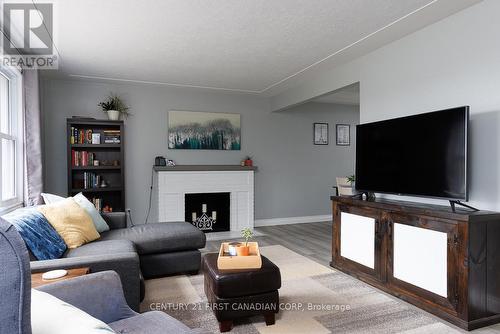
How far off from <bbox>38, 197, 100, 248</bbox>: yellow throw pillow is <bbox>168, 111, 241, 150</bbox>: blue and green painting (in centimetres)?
272

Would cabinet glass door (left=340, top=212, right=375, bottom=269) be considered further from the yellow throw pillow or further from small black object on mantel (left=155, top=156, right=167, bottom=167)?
small black object on mantel (left=155, top=156, right=167, bottom=167)

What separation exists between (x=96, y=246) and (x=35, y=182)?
4.85 ft

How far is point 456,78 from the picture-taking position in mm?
2723

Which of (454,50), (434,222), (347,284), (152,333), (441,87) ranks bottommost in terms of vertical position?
(347,284)

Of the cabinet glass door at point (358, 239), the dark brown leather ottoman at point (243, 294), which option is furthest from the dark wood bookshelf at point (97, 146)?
the cabinet glass door at point (358, 239)

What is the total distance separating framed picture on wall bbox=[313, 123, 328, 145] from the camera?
6.52 m

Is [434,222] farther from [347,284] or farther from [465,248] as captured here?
[347,284]

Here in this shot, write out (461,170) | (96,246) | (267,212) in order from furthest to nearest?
1. (267,212)
2. (96,246)
3. (461,170)

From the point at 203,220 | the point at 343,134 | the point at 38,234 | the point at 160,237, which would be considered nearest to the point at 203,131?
the point at 203,220

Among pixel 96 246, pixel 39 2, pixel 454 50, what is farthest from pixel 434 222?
pixel 39 2

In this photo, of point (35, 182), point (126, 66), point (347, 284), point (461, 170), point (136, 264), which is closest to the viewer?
point (136, 264)

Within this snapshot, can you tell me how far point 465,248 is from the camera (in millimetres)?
2238

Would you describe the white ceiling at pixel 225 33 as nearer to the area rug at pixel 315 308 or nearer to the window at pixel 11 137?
the window at pixel 11 137

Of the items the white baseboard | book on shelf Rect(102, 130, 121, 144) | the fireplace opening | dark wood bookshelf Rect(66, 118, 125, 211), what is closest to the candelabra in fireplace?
the fireplace opening
